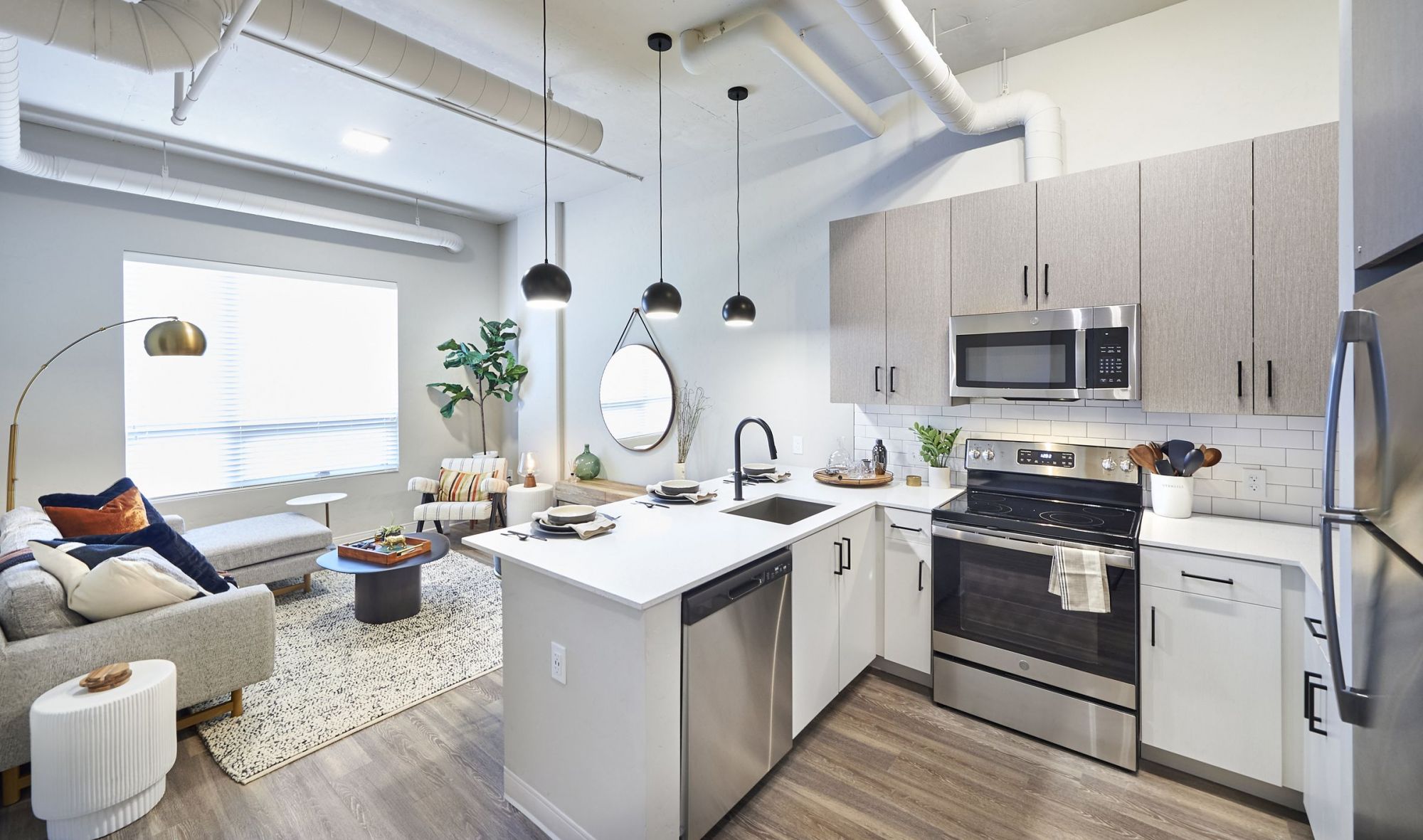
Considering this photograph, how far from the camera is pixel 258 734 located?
2586 millimetres

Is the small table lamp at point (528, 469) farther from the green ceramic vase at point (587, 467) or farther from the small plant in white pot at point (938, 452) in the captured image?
the small plant in white pot at point (938, 452)

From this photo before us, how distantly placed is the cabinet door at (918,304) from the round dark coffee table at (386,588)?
2.97 meters

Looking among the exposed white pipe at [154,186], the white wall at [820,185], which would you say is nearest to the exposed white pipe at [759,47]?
the white wall at [820,185]

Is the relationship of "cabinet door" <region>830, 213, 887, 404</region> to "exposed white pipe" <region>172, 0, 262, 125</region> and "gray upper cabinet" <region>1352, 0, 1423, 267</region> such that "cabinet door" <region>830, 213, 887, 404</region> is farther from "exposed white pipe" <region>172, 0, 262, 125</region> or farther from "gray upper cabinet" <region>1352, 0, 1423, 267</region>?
"exposed white pipe" <region>172, 0, 262, 125</region>

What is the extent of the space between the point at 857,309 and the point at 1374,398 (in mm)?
2554

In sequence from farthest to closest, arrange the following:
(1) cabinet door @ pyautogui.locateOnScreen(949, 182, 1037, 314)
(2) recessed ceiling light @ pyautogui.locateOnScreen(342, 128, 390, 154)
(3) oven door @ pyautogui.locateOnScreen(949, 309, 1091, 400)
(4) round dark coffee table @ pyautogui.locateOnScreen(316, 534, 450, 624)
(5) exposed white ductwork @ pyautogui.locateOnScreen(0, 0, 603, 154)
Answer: (2) recessed ceiling light @ pyautogui.locateOnScreen(342, 128, 390, 154), (4) round dark coffee table @ pyautogui.locateOnScreen(316, 534, 450, 624), (1) cabinet door @ pyautogui.locateOnScreen(949, 182, 1037, 314), (3) oven door @ pyautogui.locateOnScreen(949, 309, 1091, 400), (5) exposed white ductwork @ pyautogui.locateOnScreen(0, 0, 603, 154)

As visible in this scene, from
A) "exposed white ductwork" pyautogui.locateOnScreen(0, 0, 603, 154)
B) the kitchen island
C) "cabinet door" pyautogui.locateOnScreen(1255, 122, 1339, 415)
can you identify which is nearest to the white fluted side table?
the kitchen island

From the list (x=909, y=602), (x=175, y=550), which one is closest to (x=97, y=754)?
(x=175, y=550)

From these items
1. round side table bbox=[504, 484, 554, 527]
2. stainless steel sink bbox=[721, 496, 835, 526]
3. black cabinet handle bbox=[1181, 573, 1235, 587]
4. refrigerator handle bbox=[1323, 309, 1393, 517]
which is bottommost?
round side table bbox=[504, 484, 554, 527]

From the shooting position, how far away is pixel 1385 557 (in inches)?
31.1

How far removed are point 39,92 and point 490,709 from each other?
14.2 feet

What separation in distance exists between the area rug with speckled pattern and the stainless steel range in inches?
87.1

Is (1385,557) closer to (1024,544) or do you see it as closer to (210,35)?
(1024,544)

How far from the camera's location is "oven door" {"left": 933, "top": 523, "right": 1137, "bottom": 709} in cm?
231
